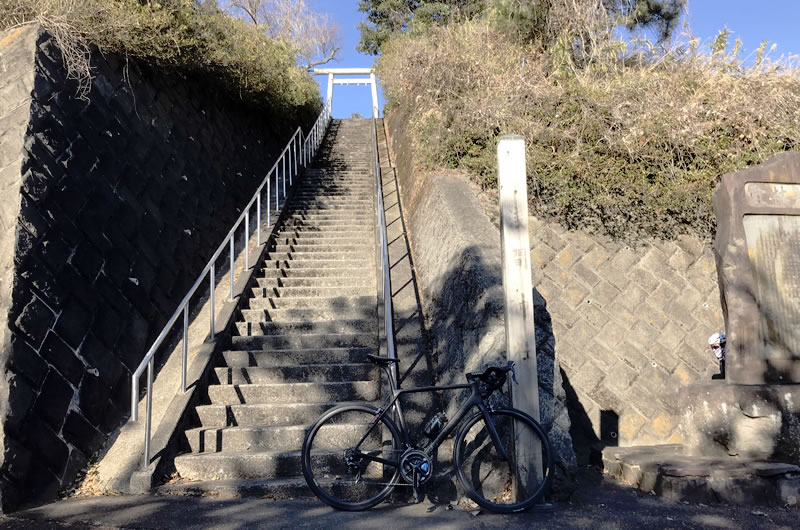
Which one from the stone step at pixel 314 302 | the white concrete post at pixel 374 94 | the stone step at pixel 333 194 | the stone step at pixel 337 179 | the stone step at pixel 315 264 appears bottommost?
the stone step at pixel 314 302

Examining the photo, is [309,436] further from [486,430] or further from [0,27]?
[0,27]

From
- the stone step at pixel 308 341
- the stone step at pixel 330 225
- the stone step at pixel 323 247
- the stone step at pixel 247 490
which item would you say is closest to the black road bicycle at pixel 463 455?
the stone step at pixel 247 490

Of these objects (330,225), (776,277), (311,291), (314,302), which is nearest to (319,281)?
(311,291)

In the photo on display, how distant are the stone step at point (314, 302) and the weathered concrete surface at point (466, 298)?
2.28ft

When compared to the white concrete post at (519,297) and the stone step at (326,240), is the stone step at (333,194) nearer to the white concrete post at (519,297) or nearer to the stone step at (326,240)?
the stone step at (326,240)

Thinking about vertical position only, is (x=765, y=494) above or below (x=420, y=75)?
below

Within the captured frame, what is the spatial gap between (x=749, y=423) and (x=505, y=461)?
2241mm

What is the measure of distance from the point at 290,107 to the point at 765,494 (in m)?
10.2

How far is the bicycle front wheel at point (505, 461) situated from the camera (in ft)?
10.8

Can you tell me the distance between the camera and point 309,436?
11.0 feet

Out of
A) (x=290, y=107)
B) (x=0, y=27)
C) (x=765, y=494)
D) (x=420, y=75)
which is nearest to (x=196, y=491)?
(x=765, y=494)

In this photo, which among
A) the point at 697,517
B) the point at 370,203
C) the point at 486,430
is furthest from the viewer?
the point at 370,203

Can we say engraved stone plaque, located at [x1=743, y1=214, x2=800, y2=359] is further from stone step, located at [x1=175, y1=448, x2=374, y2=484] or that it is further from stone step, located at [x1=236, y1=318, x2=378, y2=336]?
stone step, located at [x1=175, y1=448, x2=374, y2=484]

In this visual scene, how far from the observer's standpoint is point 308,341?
5.28 meters
